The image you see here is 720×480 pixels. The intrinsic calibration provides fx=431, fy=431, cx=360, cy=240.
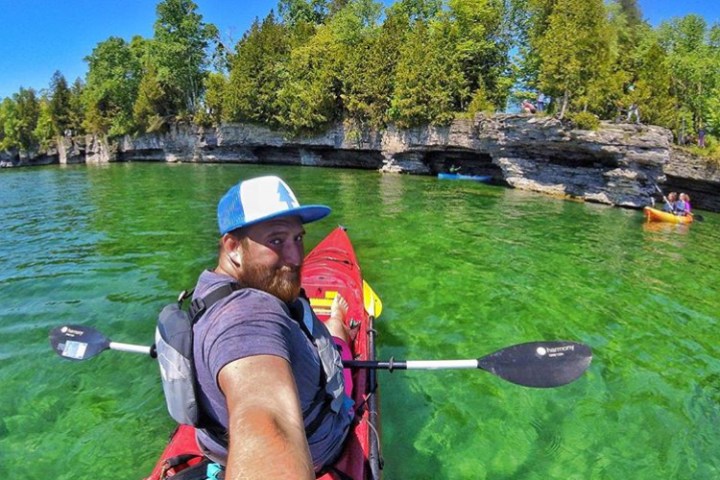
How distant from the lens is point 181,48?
45.0 m

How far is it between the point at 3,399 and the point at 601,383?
626 cm

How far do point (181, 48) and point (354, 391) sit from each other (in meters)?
50.4

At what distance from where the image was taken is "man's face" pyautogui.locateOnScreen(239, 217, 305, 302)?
1.81 meters

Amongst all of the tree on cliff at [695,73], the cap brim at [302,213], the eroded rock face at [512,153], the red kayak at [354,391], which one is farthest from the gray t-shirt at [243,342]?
the tree on cliff at [695,73]

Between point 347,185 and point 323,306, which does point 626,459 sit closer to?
point 323,306

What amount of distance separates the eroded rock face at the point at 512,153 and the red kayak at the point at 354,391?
17766 mm

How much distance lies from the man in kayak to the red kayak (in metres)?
0.26

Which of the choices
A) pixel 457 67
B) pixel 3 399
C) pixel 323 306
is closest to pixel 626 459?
pixel 323 306

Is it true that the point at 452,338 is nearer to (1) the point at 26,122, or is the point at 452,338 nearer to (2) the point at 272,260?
(2) the point at 272,260

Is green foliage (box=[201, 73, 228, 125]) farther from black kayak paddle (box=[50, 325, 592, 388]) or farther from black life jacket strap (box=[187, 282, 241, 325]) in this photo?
black life jacket strap (box=[187, 282, 241, 325])

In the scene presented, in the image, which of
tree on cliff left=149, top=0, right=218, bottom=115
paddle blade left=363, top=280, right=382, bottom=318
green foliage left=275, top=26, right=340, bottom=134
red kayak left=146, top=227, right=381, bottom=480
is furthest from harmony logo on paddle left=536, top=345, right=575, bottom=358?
tree on cliff left=149, top=0, right=218, bottom=115

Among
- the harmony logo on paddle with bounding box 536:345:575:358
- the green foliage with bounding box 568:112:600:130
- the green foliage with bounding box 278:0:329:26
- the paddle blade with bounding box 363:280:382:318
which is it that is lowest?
the paddle blade with bounding box 363:280:382:318

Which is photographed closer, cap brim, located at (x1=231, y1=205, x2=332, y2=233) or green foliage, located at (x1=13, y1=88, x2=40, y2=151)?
cap brim, located at (x1=231, y1=205, x2=332, y2=233)

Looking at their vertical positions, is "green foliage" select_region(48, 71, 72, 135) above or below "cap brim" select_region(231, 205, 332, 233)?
above
